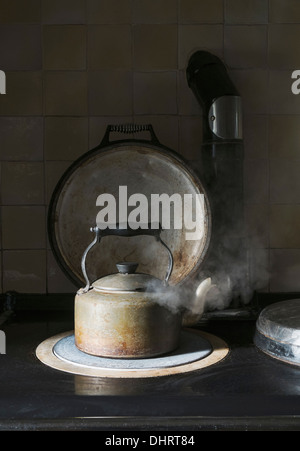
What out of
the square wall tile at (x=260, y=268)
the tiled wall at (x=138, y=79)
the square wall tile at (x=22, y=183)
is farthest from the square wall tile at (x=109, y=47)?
the square wall tile at (x=260, y=268)

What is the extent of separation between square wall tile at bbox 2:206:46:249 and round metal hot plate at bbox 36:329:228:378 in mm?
492

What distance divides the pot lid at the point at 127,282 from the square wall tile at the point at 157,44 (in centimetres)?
79

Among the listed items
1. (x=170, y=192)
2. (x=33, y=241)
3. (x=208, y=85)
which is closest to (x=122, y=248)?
(x=170, y=192)

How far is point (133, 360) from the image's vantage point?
1.11 meters

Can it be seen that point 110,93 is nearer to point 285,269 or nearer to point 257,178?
point 257,178

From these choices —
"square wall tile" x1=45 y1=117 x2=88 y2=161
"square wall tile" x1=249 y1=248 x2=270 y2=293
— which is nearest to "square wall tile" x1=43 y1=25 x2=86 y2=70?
"square wall tile" x1=45 y1=117 x2=88 y2=161

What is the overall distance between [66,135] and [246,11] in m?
0.72

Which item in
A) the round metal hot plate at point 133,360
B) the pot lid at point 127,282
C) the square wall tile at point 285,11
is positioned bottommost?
the round metal hot plate at point 133,360

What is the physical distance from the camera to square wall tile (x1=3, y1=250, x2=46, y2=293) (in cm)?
168

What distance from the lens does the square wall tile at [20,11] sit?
164cm

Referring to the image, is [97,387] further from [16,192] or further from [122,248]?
[16,192]

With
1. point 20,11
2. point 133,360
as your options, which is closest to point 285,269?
point 133,360

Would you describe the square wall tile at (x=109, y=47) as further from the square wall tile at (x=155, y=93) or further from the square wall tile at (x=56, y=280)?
the square wall tile at (x=56, y=280)

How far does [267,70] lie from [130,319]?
101cm
